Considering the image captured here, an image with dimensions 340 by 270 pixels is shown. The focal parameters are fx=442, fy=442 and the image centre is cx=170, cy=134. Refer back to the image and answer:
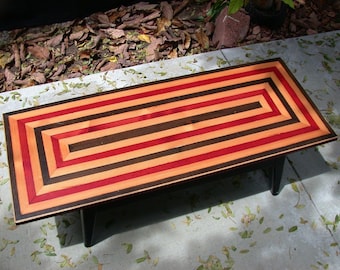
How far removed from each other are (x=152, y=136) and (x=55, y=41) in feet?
5.75

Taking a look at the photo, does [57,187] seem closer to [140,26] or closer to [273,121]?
[273,121]

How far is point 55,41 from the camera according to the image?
11.8 feet

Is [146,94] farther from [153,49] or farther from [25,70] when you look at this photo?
[25,70]

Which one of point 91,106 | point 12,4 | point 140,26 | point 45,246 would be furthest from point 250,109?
point 12,4

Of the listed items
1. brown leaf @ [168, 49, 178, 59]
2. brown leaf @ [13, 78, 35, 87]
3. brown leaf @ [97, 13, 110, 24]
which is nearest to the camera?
brown leaf @ [13, 78, 35, 87]

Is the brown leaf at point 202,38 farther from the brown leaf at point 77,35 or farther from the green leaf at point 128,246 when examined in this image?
the green leaf at point 128,246

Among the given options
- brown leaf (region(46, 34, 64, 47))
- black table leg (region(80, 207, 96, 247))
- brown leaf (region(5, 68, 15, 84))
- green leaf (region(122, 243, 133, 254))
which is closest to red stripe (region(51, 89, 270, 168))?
black table leg (region(80, 207, 96, 247))

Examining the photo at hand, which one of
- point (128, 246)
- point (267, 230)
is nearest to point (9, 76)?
point (128, 246)

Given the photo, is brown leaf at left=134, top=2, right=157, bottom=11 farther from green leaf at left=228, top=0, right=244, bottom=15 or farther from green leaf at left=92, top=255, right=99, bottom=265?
green leaf at left=92, top=255, right=99, bottom=265

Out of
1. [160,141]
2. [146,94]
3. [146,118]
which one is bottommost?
[160,141]

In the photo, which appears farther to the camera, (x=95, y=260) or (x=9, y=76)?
(x=9, y=76)

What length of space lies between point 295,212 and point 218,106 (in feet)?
2.50

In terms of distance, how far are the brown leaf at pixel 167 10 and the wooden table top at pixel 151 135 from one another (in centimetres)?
141

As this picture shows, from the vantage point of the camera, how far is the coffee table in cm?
204
